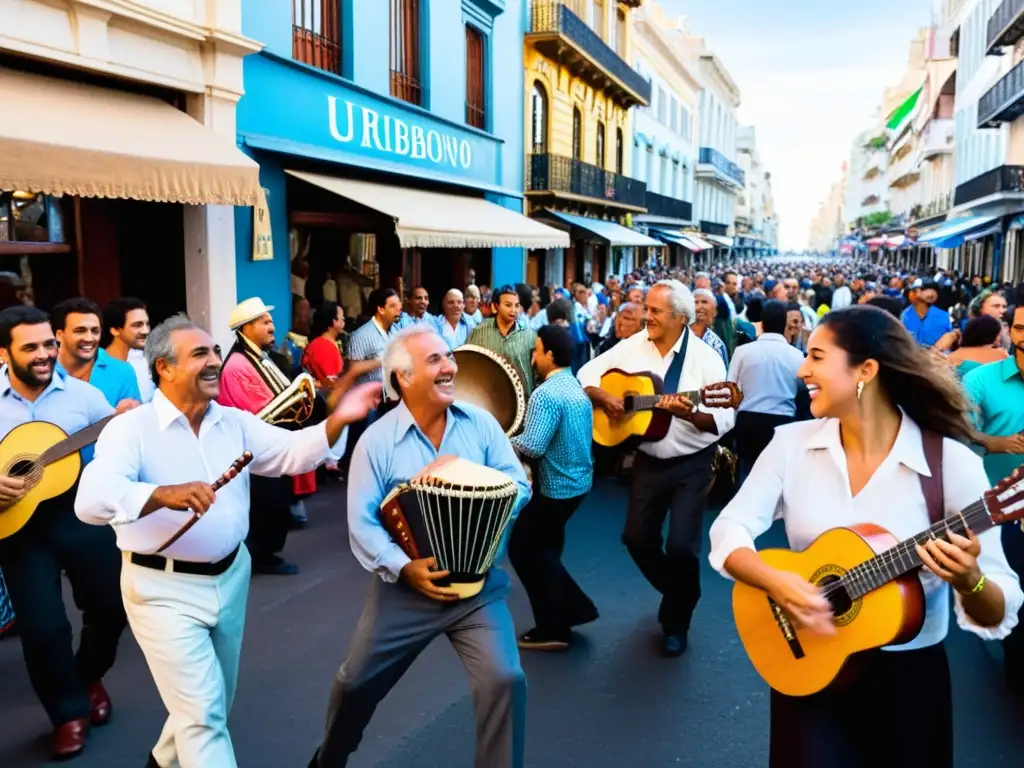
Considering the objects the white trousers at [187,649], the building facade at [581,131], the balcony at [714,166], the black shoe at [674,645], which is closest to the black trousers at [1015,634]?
the black shoe at [674,645]

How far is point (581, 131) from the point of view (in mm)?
27703

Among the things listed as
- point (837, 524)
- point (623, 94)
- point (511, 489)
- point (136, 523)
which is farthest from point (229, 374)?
point (623, 94)

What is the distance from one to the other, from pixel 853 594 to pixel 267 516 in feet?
15.2

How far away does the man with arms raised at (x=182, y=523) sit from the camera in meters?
3.22

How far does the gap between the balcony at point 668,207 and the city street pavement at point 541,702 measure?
36020 mm

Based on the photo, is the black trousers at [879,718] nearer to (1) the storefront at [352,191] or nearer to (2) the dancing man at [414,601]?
(2) the dancing man at [414,601]

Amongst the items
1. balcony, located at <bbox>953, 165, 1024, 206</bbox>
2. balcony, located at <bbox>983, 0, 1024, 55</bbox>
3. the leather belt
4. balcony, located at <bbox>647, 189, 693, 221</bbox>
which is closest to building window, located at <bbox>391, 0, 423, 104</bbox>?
the leather belt

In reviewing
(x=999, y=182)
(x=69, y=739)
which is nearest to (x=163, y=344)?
(x=69, y=739)

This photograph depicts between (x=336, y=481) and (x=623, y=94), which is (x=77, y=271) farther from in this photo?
(x=623, y=94)

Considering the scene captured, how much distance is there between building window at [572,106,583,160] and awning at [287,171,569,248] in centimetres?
1030

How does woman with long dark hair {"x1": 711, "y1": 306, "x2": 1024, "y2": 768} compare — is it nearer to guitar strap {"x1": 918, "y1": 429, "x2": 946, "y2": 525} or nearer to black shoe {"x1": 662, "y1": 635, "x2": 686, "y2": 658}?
guitar strap {"x1": 918, "y1": 429, "x2": 946, "y2": 525}

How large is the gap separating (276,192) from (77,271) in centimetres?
280

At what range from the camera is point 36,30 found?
7750mm

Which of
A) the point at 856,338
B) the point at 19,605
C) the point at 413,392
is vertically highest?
the point at 856,338
